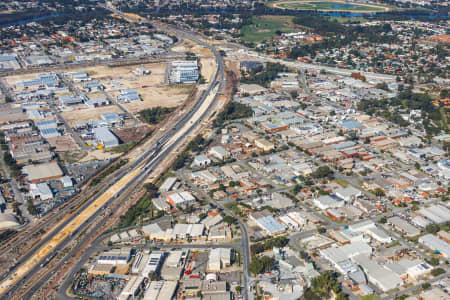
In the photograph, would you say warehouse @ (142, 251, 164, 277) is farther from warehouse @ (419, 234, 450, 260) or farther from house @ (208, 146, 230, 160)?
warehouse @ (419, 234, 450, 260)

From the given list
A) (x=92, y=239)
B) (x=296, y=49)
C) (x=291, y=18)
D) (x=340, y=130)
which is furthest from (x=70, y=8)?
(x=92, y=239)

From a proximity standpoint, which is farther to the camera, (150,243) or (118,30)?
(118,30)

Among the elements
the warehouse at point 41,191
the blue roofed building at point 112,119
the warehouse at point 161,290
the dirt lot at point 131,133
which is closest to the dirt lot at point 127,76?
the blue roofed building at point 112,119

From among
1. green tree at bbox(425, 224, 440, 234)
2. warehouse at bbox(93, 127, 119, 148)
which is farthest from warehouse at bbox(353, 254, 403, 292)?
warehouse at bbox(93, 127, 119, 148)

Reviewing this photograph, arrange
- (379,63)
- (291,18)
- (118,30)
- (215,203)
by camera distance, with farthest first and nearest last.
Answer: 1. (291,18)
2. (118,30)
3. (379,63)
4. (215,203)

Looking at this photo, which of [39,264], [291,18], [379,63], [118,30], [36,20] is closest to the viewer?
[39,264]

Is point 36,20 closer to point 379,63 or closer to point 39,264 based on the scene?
point 379,63

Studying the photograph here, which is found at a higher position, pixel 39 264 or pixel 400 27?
pixel 400 27
